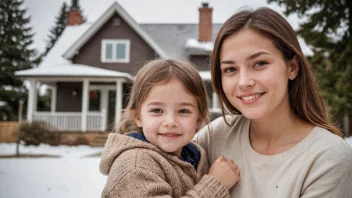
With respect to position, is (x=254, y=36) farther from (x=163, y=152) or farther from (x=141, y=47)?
(x=141, y=47)

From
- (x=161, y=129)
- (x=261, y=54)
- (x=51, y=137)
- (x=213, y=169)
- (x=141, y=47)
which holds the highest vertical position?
(x=141, y=47)

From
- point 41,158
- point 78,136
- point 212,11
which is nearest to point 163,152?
point 41,158

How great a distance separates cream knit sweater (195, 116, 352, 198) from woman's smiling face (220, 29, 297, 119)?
25cm

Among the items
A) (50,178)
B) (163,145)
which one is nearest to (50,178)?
(50,178)

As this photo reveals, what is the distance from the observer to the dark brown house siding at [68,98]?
2006 centimetres

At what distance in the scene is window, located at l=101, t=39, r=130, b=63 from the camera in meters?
19.5

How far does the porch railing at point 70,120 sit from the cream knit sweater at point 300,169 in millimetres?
16209

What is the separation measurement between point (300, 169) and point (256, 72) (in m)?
0.53

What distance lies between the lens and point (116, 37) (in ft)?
64.1

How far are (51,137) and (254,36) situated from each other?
53.4 ft

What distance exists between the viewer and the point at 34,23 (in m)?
36.7

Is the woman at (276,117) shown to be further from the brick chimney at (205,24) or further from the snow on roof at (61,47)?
the snow on roof at (61,47)

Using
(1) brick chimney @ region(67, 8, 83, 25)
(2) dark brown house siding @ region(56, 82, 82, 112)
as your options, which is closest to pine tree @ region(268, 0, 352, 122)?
(2) dark brown house siding @ region(56, 82, 82, 112)

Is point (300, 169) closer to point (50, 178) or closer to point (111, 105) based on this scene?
point (50, 178)
